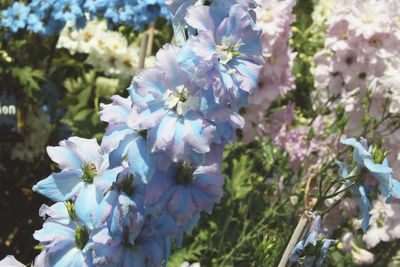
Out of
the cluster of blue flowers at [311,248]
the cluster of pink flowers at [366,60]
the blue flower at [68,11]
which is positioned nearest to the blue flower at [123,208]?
the cluster of blue flowers at [311,248]

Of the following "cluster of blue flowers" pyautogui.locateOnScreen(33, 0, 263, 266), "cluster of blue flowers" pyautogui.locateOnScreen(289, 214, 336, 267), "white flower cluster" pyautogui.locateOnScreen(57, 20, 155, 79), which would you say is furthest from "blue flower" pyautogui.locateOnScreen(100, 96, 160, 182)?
"white flower cluster" pyautogui.locateOnScreen(57, 20, 155, 79)

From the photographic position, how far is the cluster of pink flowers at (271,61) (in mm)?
2078

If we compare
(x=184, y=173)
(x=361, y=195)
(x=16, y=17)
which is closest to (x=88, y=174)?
(x=184, y=173)

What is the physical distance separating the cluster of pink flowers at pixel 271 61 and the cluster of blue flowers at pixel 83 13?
31 cm

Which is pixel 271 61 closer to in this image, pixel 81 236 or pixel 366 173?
pixel 366 173

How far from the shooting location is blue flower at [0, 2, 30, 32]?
2.31 m

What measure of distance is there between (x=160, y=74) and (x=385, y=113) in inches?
52.2

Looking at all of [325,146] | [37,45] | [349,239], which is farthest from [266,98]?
[37,45]

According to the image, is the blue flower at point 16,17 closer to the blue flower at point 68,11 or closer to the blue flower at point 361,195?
the blue flower at point 68,11

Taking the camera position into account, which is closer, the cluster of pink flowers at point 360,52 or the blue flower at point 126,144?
the blue flower at point 126,144

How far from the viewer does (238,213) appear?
2158 mm

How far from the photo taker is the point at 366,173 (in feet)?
3.34

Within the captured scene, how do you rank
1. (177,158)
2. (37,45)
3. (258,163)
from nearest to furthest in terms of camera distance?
(177,158)
(258,163)
(37,45)

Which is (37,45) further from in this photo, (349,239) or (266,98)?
(349,239)
